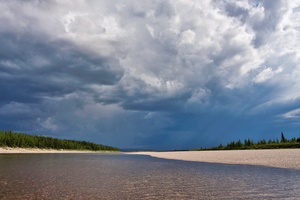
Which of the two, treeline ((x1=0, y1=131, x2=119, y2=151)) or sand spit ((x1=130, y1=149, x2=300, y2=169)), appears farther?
treeline ((x1=0, y1=131, x2=119, y2=151))

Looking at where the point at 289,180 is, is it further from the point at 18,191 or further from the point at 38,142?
the point at 38,142

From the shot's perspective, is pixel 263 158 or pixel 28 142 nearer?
pixel 263 158

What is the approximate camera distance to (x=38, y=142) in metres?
170

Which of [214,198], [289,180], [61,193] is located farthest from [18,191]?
[289,180]

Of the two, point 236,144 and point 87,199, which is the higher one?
point 236,144

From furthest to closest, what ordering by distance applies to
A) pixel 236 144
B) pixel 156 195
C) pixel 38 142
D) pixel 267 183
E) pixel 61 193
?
pixel 38 142
pixel 236 144
pixel 267 183
pixel 61 193
pixel 156 195

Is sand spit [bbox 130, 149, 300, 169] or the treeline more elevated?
the treeline

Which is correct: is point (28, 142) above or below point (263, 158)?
above

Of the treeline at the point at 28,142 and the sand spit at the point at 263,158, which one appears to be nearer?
the sand spit at the point at 263,158

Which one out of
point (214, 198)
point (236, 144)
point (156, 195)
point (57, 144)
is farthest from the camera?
point (57, 144)

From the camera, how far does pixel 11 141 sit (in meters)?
148

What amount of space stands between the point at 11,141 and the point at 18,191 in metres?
143

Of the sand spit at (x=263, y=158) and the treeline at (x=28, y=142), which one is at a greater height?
the treeline at (x=28, y=142)

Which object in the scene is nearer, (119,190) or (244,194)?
(244,194)
